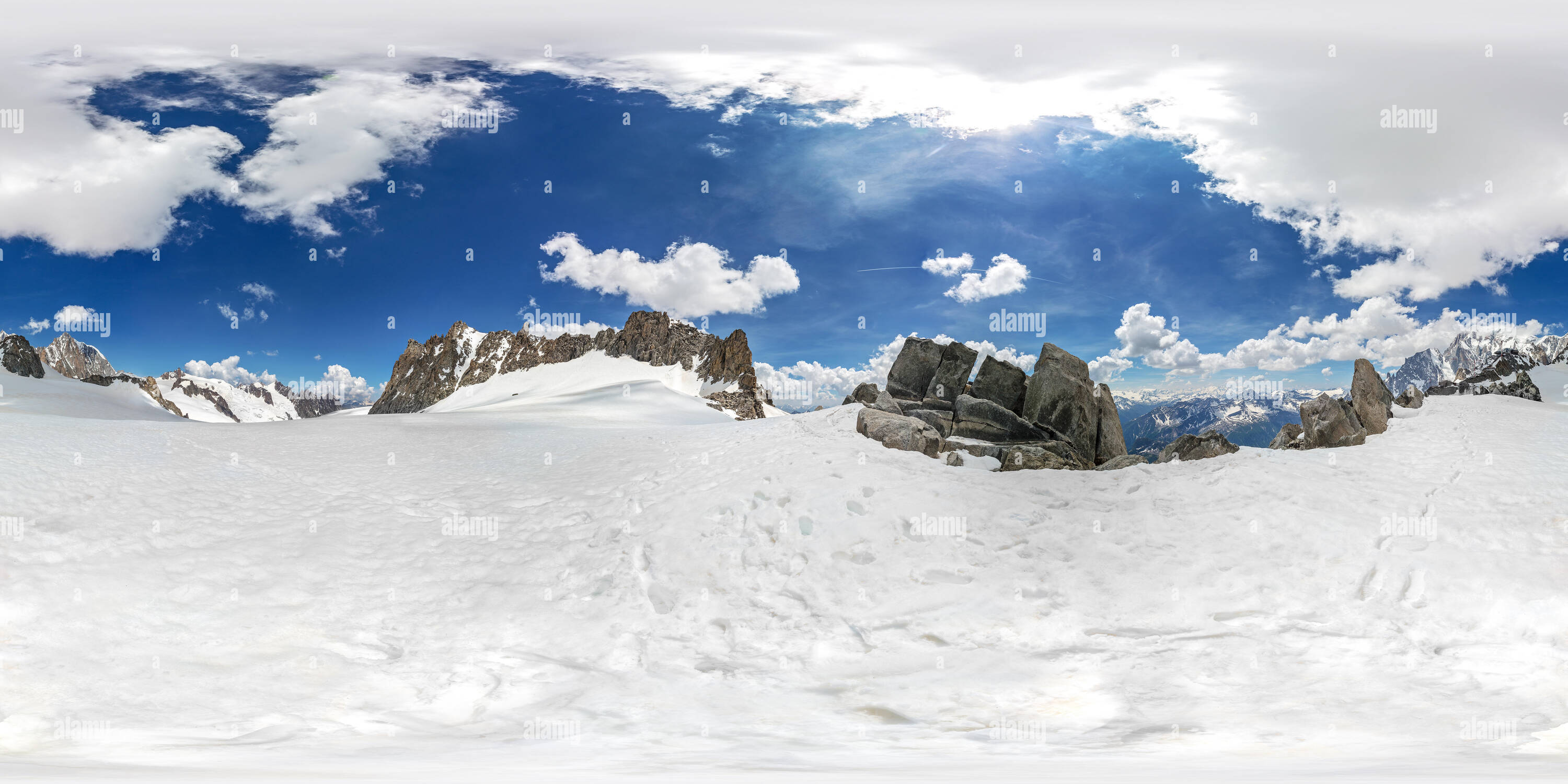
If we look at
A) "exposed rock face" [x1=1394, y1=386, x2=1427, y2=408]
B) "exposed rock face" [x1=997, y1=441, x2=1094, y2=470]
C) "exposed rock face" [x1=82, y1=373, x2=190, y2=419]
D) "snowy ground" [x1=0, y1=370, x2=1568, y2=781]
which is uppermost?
"exposed rock face" [x1=1394, y1=386, x2=1427, y2=408]

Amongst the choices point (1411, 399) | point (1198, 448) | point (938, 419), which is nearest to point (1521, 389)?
point (1411, 399)

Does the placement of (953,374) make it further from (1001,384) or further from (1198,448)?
(1198,448)

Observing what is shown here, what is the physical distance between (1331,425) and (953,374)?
33.2 ft

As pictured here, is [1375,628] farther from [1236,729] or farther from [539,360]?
[539,360]

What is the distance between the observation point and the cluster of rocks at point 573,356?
135875 millimetres

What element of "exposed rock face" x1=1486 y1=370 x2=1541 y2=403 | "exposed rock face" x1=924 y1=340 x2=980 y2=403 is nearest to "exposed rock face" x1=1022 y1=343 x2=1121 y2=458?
"exposed rock face" x1=924 y1=340 x2=980 y2=403

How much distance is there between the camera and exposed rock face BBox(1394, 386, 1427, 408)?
912 inches

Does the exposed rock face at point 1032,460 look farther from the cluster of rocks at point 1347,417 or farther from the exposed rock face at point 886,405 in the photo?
the cluster of rocks at point 1347,417

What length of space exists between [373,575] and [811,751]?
9.02 m

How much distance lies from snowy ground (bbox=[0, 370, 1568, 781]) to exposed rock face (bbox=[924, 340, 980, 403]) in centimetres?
604

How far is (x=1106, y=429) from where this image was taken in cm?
2320

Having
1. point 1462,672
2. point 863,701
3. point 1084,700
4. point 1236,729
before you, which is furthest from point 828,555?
point 1462,672

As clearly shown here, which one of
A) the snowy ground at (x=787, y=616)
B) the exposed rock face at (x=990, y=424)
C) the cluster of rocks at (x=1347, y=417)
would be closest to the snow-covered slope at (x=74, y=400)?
the snowy ground at (x=787, y=616)

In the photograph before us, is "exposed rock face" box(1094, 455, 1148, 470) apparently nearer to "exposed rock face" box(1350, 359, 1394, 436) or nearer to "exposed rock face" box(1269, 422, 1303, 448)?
"exposed rock face" box(1269, 422, 1303, 448)
